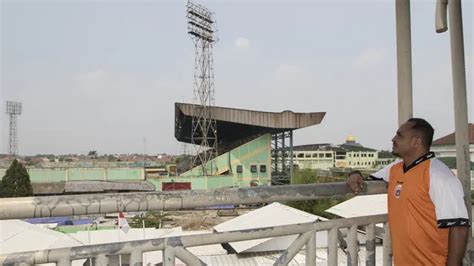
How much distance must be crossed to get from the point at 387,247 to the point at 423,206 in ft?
2.31

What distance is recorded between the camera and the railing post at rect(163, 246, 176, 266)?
161 cm

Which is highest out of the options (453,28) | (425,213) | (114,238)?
(453,28)

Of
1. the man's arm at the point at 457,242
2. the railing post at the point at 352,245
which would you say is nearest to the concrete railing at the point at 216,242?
the railing post at the point at 352,245

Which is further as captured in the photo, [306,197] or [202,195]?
[306,197]

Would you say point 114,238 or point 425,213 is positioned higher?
point 425,213

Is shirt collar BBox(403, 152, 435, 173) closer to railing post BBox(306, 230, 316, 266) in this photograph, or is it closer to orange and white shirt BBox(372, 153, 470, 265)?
orange and white shirt BBox(372, 153, 470, 265)

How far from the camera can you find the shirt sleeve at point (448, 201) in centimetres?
164

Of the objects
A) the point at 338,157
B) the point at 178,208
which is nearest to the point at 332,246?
the point at 178,208

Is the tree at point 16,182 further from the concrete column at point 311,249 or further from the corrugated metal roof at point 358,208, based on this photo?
the concrete column at point 311,249

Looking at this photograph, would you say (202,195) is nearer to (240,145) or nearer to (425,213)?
(425,213)

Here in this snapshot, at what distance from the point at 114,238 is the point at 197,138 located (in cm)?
3246

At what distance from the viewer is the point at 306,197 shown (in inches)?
78.3

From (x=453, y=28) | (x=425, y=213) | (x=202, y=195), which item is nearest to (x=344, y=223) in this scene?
(x=425, y=213)

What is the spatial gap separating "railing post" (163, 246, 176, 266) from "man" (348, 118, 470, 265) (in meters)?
1.04
